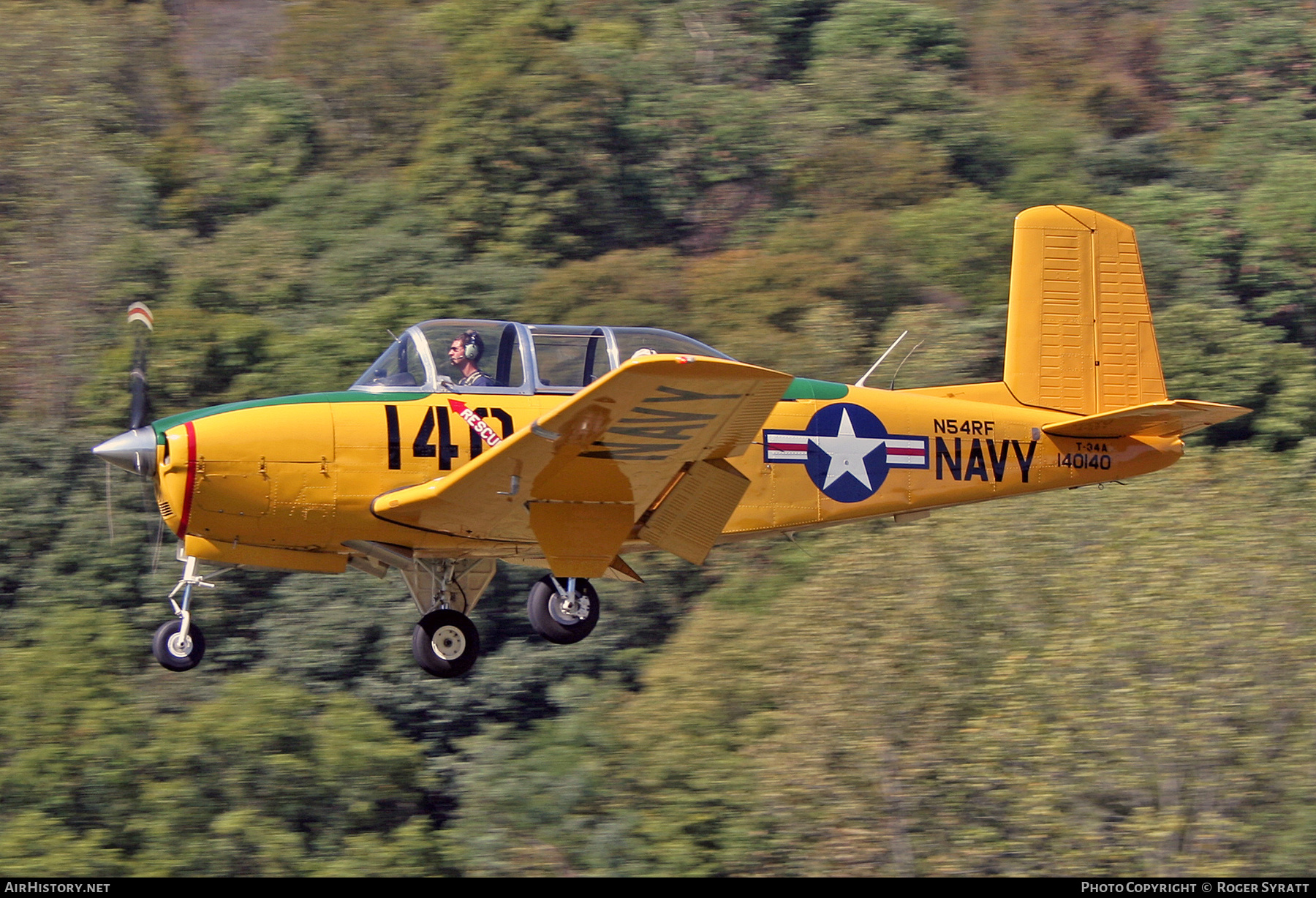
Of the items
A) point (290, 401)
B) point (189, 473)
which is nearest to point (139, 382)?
point (189, 473)

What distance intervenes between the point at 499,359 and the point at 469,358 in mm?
183

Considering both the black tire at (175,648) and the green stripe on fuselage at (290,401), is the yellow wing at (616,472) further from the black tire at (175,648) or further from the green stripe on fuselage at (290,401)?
the black tire at (175,648)

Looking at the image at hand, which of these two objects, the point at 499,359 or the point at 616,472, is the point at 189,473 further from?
the point at 616,472

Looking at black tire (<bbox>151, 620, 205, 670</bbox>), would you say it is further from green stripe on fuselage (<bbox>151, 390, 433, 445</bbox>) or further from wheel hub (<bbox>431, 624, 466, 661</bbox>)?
wheel hub (<bbox>431, 624, 466, 661</bbox>)

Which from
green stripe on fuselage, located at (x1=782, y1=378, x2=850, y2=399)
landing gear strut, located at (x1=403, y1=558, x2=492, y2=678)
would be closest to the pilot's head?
landing gear strut, located at (x1=403, y1=558, x2=492, y2=678)

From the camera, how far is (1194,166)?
29562 mm

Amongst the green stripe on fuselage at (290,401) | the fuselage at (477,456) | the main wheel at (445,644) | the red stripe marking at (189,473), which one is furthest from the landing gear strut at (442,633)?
the red stripe marking at (189,473)

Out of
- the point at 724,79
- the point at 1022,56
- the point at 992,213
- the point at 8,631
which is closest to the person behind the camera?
the point at 8,631

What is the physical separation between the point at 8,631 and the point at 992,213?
1641 centimetres

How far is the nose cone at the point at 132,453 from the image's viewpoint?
8594 mm

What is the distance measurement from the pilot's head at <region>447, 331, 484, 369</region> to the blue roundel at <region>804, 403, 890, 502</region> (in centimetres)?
224

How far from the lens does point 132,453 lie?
859cm
